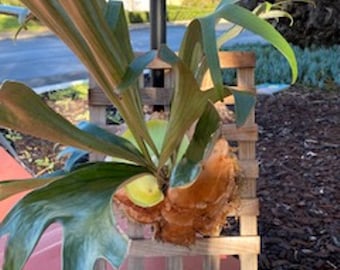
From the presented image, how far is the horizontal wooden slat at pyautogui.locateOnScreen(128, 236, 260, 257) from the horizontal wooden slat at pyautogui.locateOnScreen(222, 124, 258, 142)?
0.16 metres

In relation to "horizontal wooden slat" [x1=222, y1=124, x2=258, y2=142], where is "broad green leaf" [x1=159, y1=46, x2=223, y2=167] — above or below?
above

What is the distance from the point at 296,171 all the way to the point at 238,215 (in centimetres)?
212

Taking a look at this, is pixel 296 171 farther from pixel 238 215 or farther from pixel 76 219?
pixel 76 219

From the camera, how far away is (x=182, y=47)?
968 millimetres

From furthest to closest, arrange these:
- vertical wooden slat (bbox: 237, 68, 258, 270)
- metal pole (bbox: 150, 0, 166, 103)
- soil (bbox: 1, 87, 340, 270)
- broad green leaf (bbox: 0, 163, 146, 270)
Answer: soil (bbox: 1, 87, 340, 270), metal pole (bbox: 150, 0, 166, 103), vertical wooden slat (bbox: 237, 68, 258, 270), broad green leaf (bbox: 0, 163, 146, 270)

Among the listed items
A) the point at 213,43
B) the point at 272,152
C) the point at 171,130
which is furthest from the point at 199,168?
the point at 272,152

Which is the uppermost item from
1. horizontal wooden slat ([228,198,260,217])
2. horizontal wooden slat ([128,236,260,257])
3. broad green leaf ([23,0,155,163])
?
broad green leaf ([23,0,155,163])

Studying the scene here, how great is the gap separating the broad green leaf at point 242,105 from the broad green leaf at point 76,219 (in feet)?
0.65

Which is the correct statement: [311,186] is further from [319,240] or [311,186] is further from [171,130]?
[171,130]

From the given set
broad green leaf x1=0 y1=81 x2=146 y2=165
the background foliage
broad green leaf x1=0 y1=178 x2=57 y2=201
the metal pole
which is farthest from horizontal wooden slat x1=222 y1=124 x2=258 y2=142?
the background foliage

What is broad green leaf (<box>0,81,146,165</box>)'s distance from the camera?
0.85 metres

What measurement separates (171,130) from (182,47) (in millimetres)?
127

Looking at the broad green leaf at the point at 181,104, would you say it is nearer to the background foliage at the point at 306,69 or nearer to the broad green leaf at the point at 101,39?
the broad green leaf at the point at 101,39

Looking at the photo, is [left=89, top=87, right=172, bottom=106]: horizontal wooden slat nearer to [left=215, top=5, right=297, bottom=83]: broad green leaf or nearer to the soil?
[left=215, top=5, right=297, bottom=83]: broad green leaf
